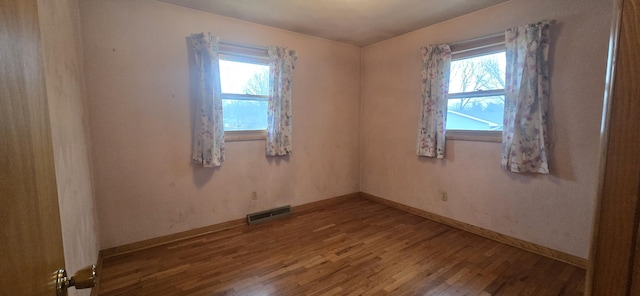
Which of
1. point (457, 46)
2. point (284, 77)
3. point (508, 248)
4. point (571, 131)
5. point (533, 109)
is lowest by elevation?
point (508, 248)

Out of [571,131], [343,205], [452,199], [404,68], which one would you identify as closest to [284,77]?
[404,68]

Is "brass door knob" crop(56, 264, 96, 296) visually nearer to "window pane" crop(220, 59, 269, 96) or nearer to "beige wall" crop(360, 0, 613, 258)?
"window pane" crop(220, 59, 269, 96)

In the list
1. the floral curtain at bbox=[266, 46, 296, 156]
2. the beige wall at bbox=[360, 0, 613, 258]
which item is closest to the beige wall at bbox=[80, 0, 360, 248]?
the floral curtain at bbox=[266, 46, 296, 156]

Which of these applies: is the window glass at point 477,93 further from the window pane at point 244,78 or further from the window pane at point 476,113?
the window pane at point 244,78

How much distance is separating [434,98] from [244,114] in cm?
233

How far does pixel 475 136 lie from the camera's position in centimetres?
298

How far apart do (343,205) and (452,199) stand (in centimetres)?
152

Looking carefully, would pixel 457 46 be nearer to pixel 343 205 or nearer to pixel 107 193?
pixel 343 205

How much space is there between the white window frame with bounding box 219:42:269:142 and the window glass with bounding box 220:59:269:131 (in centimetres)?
1

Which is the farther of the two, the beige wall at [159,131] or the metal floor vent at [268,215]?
the metal floor vent at [268,215]

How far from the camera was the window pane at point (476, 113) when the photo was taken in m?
2.83

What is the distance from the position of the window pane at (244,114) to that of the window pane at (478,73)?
2.33 metres

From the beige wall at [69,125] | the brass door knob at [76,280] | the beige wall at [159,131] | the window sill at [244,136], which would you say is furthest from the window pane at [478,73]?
the beige wall at [69,125]

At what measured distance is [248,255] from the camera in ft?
8.31
